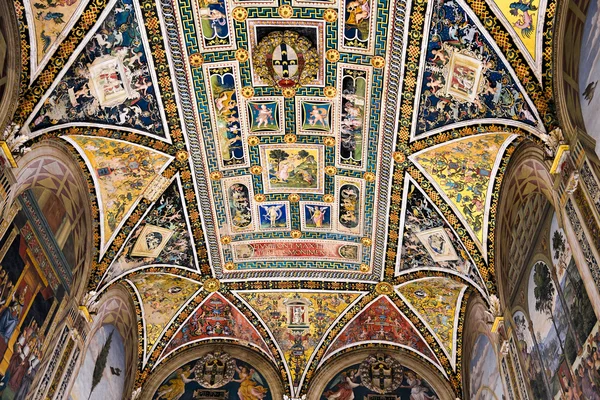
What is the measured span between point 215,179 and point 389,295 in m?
5.71

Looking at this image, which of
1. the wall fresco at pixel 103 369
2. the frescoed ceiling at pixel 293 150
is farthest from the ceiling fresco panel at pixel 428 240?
the wall fresco at pixel 103 369

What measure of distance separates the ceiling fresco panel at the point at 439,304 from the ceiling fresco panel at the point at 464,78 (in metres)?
4.99

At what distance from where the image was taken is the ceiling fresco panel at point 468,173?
13016 mm

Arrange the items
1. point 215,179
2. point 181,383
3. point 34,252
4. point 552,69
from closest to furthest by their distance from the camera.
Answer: point 552,69 < point 34,252 < point 215,179 < point 181,383

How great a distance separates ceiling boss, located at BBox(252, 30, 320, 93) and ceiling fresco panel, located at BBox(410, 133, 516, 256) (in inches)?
118

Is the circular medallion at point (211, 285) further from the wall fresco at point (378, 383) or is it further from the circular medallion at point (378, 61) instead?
the circular medallion at point (378, 61)

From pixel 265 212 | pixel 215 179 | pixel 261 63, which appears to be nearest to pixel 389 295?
pixel 265 212

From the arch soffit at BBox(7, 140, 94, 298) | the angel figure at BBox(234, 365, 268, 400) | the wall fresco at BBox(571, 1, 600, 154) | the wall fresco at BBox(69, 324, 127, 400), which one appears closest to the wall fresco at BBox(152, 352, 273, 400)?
the angel figure at BBox(234, 365, 268, 400)

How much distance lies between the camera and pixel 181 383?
17438mm

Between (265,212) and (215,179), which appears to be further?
(265,212)

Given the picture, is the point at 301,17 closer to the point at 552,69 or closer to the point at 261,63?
the point at 261,63

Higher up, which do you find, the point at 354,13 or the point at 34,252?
the point at 354,13

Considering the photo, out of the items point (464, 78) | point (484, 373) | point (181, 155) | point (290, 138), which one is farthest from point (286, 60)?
point (484, 373)

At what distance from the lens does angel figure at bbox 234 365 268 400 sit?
17.2 meters
